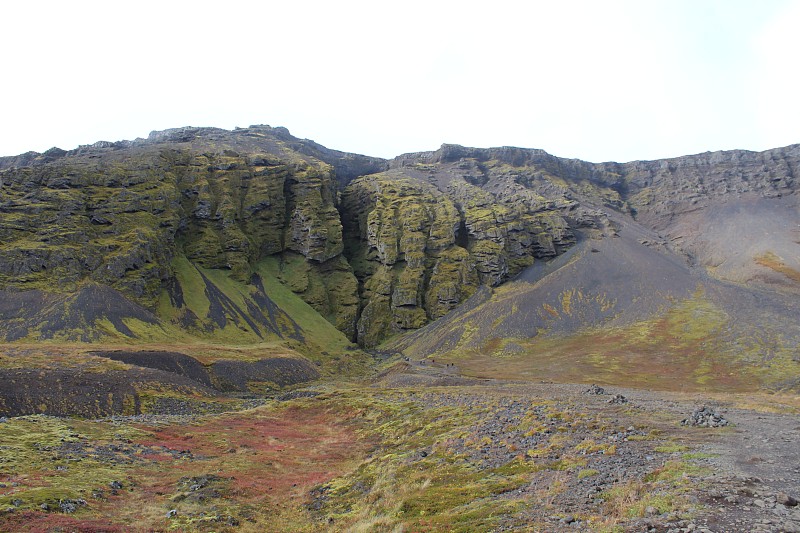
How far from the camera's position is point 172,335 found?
112312 mm

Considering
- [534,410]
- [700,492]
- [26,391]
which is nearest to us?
[700,492]

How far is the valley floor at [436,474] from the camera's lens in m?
15.8

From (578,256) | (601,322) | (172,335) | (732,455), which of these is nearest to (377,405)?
(732,455)

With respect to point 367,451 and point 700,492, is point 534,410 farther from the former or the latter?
point 700,492

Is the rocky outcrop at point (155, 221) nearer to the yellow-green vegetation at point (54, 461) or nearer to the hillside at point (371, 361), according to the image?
the hillside at point (371, 361)

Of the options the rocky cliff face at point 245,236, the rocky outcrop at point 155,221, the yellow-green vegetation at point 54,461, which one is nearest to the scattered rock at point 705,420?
the yellow-green vegetation at point 54,461

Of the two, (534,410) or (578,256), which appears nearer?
(534,410)

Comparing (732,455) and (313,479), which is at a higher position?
(732,455)

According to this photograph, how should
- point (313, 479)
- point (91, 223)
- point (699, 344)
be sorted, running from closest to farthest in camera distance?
1. point (313, 479)
2. point (699, 344)
3. point (91, 223)

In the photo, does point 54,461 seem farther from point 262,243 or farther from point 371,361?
point 262,243

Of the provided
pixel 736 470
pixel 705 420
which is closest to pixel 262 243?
pixel 705 420

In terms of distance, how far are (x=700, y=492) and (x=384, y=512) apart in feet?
42.6

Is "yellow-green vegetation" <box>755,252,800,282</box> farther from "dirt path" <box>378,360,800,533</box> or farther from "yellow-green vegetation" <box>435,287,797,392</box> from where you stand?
"dirt path" <box>378,360,800,533</box>

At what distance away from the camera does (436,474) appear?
1008 inches
